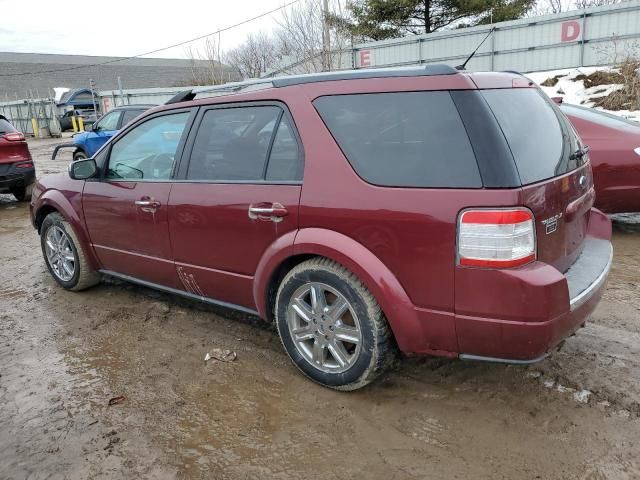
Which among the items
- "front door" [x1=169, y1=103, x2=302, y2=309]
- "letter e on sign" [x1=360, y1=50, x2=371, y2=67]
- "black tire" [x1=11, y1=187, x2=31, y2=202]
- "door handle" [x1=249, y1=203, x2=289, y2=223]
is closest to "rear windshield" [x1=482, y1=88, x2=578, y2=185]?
"front door" [x1=169, y1=103, x2=302, y2=309]

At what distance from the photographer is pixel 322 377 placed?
292 centimetres

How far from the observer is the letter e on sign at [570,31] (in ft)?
55.1

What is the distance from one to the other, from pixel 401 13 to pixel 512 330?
922 inches

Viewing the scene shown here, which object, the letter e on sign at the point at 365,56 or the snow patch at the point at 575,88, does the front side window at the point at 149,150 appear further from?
the letter e on sign at the point at 365,56

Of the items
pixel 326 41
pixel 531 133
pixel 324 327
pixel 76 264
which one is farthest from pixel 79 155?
pixel 531 133

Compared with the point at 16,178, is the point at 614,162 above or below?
above

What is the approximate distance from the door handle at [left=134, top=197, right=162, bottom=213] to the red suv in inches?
0.5

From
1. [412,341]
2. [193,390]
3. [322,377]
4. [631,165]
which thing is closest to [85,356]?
[193,390]

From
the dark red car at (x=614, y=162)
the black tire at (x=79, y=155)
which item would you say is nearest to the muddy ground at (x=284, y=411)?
the dark red car at (x=614, y=162)

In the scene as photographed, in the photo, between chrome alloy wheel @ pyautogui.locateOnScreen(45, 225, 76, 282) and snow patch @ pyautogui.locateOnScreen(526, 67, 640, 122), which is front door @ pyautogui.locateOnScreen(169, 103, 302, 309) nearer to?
chrome alloy wheel @ pyautogui.locateOnScreen(45, 225, 76, 282)

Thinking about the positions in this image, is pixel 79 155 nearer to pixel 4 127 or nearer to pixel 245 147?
pixel 4 127

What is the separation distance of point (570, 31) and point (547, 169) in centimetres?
1740

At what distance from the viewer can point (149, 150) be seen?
3895 millimetres

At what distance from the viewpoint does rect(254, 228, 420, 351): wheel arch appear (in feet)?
8.19
